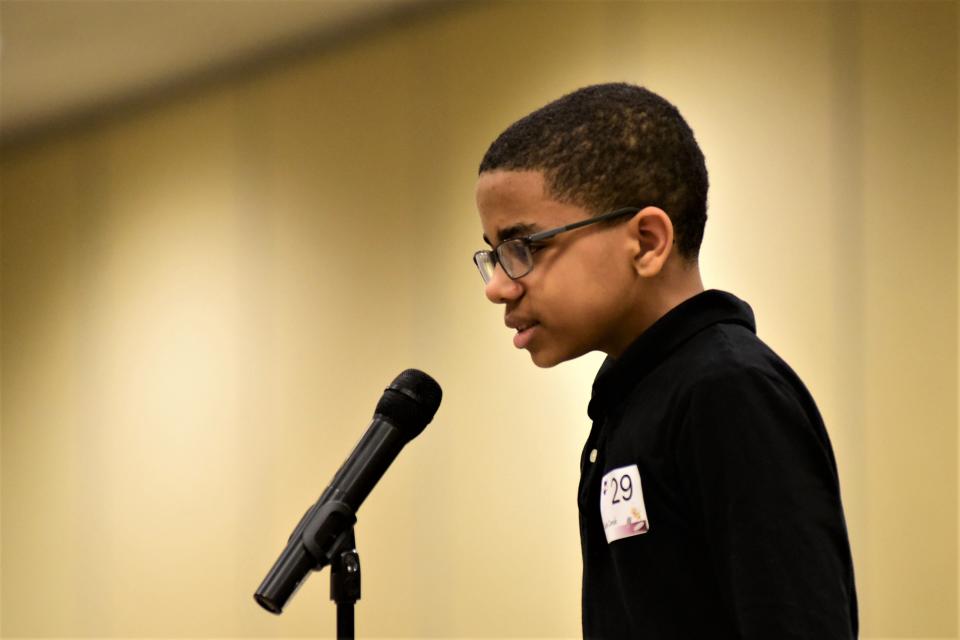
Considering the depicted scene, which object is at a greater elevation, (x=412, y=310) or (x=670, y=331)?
(x=412, y=310)

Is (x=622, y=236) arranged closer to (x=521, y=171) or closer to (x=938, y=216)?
(x=521, y=171)

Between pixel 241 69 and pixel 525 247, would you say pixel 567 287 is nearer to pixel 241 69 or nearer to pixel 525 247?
pixel 525 247

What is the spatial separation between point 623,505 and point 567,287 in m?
0.22

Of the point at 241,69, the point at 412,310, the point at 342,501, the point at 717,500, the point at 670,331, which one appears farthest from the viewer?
the point at 241,69

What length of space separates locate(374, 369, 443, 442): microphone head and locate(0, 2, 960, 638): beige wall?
1.51m

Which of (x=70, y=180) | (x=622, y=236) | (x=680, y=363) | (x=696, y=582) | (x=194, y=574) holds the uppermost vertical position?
(x=70, y=180)

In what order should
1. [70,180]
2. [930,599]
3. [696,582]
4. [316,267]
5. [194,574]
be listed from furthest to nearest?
1. [70,180]
2. [194,574]
3. [316,267]
4. [930,599]
5. [696,582]

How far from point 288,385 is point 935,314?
2.07 metres

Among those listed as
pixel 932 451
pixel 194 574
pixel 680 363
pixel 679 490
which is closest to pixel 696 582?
pixel 679 490

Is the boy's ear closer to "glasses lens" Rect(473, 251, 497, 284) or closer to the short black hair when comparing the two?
the short black hair

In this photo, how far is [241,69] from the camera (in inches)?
156

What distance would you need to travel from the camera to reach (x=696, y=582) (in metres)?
0.96

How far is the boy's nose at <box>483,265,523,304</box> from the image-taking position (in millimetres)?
1116

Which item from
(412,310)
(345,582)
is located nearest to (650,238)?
(345,582)
